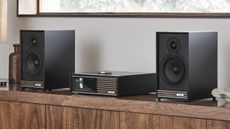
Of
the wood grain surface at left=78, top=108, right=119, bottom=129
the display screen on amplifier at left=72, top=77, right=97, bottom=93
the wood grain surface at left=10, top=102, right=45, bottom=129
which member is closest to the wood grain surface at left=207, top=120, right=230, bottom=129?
the wood grain surface at left=78, top=108, right=119, bottom=129

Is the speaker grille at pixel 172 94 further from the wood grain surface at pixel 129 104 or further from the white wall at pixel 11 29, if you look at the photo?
the white wall at pixel 11 29

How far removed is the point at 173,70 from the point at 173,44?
0.44 ft

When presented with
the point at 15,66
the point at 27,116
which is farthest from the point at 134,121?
the point at 15,66

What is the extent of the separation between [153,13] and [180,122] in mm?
840

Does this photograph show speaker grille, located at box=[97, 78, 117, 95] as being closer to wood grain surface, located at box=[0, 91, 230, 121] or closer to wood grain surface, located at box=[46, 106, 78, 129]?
wood grain surface, located at box=[0, 91, 230, 121]

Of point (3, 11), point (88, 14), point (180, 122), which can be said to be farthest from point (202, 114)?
point (3, 11)

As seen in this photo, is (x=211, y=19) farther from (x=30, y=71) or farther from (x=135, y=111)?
(x=30, y=71)

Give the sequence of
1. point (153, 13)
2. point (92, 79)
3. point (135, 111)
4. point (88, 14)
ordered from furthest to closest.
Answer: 1. point (88, 14)
2. point (153, 13)
3. point (92, 79)
4. point (135, 111)

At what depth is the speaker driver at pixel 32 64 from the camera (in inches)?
136

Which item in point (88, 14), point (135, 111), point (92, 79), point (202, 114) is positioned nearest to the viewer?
point (202, 114)

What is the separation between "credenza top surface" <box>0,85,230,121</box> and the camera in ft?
9.02

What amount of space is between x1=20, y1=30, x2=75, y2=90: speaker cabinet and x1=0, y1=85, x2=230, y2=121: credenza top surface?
95 millimetres

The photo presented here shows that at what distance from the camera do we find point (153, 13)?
11.3 feet

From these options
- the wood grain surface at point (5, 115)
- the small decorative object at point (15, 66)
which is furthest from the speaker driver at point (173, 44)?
the small decorative object at point (15, 66)
